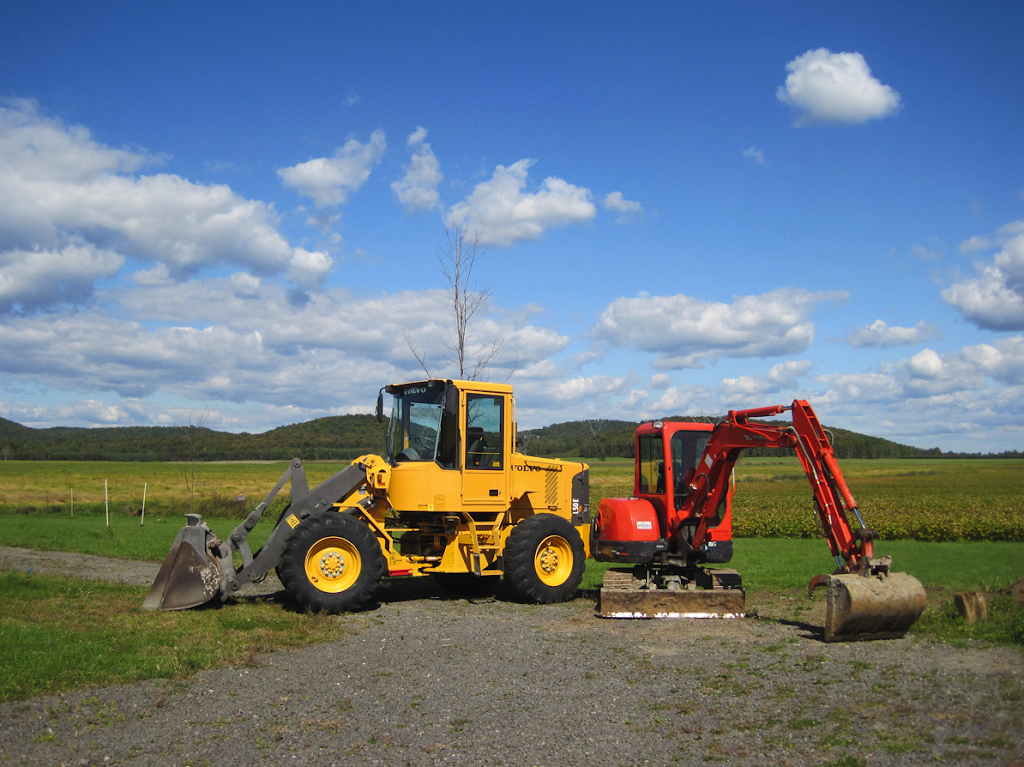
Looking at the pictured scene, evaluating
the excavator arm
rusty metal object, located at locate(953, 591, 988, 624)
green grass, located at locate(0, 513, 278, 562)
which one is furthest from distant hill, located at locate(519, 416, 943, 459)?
green grass, located at locate(0, 513, 278, 562)

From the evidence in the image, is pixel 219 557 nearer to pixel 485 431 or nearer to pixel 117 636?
pixel 117 636

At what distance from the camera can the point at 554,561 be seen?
12.9m

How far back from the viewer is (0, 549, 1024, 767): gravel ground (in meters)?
5.63

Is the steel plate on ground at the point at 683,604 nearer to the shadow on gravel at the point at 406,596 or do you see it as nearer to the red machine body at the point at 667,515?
the red machine body at the point at 667,515

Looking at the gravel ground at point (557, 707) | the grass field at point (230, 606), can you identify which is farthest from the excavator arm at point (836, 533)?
the grass field at point (230, 606)

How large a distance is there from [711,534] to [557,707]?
20.2 feet

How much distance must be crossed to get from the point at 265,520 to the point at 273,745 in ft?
96.8

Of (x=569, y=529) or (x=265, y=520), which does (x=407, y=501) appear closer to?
(x=569, y=529)

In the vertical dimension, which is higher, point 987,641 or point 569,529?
point 569,529

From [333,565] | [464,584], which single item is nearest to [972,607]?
[464,584]

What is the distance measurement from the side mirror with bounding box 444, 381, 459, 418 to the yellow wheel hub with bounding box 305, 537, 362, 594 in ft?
7.78

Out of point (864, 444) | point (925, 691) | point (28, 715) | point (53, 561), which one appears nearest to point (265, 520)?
point (53, 561)

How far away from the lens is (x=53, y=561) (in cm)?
1767

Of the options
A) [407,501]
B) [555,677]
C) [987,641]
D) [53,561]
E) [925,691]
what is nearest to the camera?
[925,691]
